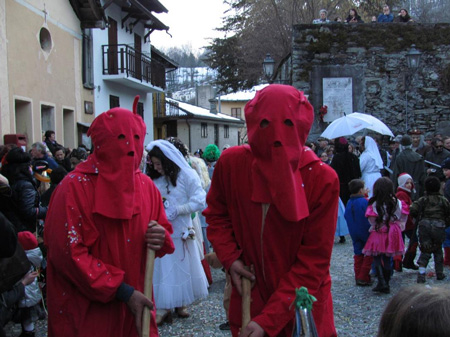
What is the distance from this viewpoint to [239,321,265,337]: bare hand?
2.21 m

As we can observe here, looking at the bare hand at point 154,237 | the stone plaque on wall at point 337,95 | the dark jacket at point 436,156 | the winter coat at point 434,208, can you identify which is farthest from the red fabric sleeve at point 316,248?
the stone plaque on wall at point 337,95

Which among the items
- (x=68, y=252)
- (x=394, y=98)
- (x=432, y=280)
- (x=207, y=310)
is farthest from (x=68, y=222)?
(x=394, y=98)

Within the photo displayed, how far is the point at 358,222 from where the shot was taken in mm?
6434

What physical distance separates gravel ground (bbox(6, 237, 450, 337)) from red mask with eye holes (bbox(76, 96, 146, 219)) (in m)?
2.74

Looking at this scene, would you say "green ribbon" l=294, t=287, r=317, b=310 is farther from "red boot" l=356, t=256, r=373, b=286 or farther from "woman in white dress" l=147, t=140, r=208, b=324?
"red boot" l=356, t=256, r=373, b=286

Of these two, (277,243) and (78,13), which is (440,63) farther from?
(277,243)

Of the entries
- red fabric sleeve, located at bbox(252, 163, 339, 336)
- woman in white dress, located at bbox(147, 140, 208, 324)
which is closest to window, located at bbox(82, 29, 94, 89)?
woman in white dress, located at bbox(147, 140, 208, 324)

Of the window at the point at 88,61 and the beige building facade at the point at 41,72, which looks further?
the window at the point at 88,61

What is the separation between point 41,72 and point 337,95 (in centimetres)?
872

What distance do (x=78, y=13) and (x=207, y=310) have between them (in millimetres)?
13172

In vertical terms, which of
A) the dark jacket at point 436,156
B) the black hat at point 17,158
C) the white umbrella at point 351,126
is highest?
the white umbrella at point 351,126

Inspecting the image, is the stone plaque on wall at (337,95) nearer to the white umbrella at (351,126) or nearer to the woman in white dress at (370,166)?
the white umbrella at (351,126)

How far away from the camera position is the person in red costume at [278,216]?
2.21 meters

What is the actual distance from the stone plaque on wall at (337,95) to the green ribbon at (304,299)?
44.5 feet
